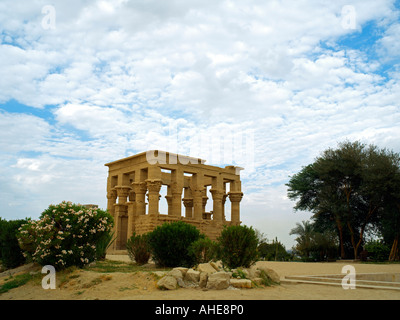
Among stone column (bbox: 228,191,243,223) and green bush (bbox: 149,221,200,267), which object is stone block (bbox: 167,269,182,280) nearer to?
green bush (bbox: 149,221,200,267)

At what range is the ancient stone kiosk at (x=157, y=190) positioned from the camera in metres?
25.0

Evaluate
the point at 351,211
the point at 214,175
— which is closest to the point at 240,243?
the point at 214,175

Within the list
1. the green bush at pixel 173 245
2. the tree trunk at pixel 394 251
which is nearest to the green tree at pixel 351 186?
the tree trunk at pixel 394 251

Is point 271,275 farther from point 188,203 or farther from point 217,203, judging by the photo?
point 188,203

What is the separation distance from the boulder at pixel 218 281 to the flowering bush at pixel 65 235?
4.79 metres

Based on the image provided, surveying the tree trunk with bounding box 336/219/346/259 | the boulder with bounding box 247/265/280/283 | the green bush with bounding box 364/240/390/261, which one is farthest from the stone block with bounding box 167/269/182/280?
the green bush with bounding box 364/240/390/261

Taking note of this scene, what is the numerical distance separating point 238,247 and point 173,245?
11.0 ft

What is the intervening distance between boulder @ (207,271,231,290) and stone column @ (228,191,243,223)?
21.9 meters

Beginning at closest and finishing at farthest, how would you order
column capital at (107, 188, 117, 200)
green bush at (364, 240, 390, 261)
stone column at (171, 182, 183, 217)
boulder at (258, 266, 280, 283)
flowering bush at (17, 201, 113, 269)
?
boulder at (258, 266, 280, 283), flowering bush at (17, 201, 113, 269), stone column at (171, 182, 183, 217), green bush at (364, 240, 390, 261), column capital at (107, 188, 117, 200)

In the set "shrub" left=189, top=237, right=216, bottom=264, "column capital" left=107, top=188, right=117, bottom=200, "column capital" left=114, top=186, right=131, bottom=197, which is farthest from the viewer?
"column capital" left=107, top=188, right=117, bottom=200

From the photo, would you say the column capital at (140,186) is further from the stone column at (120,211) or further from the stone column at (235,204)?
the stone column at (235,204)

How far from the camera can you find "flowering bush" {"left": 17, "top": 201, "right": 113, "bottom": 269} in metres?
10.9

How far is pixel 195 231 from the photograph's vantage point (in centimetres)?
1381
